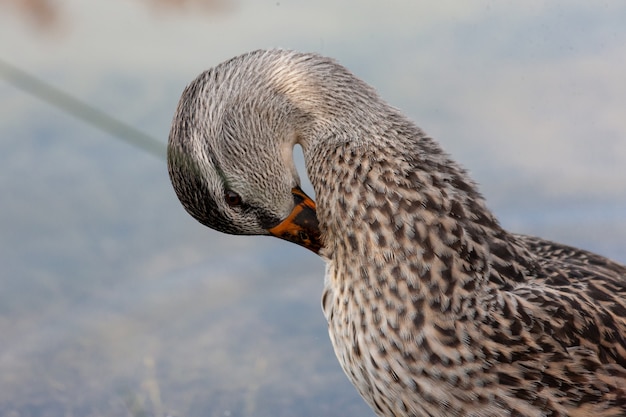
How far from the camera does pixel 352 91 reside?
333 cm

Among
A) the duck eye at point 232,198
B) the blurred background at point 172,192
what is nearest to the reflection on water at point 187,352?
the blurred background at point 172,192

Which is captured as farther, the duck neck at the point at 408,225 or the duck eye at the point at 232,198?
the duck eye at the point at 232,198

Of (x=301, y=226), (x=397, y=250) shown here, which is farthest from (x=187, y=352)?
(x=397, y=250)

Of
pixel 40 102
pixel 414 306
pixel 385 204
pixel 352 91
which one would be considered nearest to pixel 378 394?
pixel 414 306

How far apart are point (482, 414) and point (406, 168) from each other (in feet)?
2.58

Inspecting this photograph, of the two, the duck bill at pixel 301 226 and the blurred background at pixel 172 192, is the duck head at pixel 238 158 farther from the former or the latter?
the blurred background at pixel 172 192

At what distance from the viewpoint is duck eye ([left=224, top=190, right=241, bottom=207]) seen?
3234mm

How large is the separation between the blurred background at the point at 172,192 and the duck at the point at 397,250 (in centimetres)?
147

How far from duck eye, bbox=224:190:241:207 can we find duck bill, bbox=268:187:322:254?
0.53 ft

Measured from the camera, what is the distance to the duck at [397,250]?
3.01 metres

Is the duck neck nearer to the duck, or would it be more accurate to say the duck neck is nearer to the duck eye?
the duck

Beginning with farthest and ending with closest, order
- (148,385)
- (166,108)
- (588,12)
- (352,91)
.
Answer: (588,12) → (166,108) → (148,385) → (352,91)

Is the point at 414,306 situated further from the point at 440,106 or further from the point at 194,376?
A: the point at 440,106

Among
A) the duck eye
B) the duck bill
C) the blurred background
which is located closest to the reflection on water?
the blurred background
